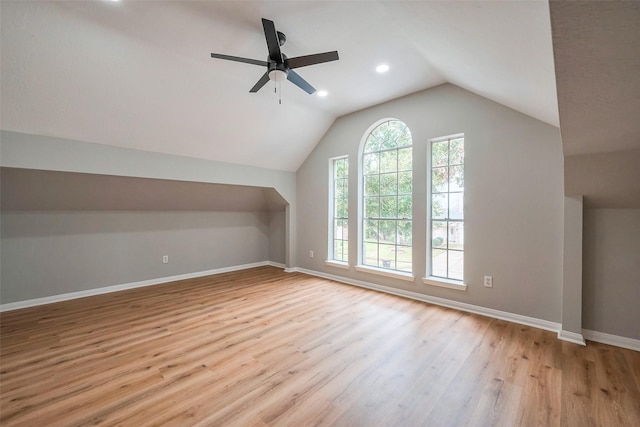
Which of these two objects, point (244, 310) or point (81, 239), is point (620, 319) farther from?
point (81, 239)

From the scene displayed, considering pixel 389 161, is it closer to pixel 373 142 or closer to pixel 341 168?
pixel 373 142

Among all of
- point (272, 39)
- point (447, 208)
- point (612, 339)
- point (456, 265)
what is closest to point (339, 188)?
point (447, 208)

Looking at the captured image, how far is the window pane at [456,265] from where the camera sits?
11.5 ft

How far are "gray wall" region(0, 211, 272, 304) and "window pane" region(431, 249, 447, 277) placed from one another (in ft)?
12.8

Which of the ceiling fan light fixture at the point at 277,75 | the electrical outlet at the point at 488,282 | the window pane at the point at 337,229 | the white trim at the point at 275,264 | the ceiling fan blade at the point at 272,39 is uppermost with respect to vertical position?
the ceiling fan blade at the point at 272,39

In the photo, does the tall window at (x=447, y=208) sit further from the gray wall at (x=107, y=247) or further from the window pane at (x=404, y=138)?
the gray wall at (x=107, y=247)

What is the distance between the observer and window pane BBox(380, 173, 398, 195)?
418 centimetres

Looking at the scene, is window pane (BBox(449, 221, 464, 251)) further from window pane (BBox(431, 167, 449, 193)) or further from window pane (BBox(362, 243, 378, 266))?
window pane (BBox(362, 243, 378, 266))

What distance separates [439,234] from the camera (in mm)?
3703

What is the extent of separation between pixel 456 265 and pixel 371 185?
1.80m

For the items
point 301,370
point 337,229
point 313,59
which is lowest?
point 301,370

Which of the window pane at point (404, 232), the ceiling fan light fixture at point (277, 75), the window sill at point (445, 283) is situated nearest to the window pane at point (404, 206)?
the window pane at point (404, 232)

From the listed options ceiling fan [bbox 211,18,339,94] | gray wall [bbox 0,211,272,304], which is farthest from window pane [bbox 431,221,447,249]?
gray wall [bbox 0,211,272,304]

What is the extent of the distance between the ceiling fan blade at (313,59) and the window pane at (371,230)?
2.78 metres
